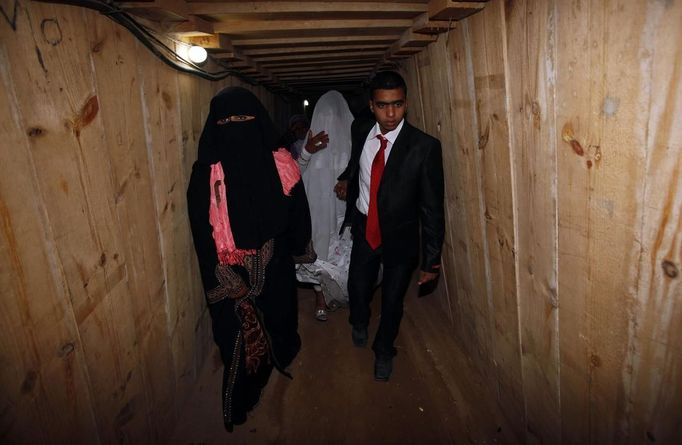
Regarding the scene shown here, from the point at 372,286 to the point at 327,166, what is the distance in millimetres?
1155

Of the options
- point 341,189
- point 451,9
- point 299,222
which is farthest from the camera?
point 341,189

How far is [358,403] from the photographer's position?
2.56m

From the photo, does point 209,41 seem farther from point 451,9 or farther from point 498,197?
point 498,197

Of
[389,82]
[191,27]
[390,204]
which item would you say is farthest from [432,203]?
[191,27]

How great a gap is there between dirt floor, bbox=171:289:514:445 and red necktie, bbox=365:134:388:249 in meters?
1.00

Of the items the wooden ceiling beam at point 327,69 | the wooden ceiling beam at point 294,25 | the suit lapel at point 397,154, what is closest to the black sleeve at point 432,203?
the suit lapel at point 397,154

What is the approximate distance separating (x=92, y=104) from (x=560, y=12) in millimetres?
1749

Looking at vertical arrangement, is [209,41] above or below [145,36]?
above

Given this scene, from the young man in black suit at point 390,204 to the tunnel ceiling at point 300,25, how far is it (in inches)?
15.0

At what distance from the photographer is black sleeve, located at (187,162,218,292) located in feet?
7.61

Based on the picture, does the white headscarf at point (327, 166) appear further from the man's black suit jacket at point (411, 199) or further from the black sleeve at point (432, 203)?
the black sleeve at point (432, 203)

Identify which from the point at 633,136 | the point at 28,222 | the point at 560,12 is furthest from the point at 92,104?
the point at 633,136

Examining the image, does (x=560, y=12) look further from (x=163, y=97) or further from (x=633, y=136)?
(x=163, y=97)

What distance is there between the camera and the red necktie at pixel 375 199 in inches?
100
